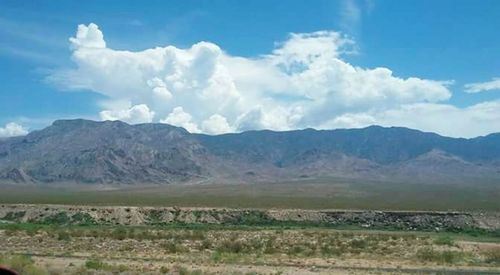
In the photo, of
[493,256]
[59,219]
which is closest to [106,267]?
[493,256]

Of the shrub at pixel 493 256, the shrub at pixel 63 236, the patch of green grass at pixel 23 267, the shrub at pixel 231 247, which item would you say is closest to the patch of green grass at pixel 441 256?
the shrub at pixel 493 256

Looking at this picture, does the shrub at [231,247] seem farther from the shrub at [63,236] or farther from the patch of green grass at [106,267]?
the patch of green grass at [106,267]

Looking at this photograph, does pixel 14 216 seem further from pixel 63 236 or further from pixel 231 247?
pixel 231 247

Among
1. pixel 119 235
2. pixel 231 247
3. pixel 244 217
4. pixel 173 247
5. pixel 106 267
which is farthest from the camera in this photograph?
pixel 244 217

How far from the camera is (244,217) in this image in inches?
3346

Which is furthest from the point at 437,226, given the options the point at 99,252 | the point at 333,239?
the point at 99,252

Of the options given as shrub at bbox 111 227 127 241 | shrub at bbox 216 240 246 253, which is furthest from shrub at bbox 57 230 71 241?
shrub at bbox 216 240 246 253

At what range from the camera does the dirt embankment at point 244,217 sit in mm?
78938

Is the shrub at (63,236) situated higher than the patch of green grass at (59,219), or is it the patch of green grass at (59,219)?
the patch of green grass at (59,219)

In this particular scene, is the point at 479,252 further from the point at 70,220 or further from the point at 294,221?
the point at 70,220

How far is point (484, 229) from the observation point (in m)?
76.0

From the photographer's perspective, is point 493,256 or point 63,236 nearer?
point 493,256

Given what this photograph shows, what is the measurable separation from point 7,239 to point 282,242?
Answer: 20.5m

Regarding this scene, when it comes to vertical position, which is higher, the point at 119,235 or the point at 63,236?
the point at 119,235
